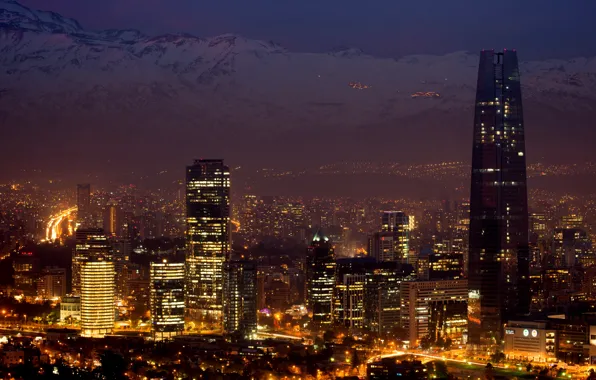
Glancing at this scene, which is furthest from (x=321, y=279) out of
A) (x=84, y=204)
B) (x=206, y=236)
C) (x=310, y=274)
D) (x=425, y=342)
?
(x=84, y=204)

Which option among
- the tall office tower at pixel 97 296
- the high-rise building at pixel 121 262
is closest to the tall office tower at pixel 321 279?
the high-rise building at pixel 121 262

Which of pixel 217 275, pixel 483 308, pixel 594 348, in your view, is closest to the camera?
pixel 594 348

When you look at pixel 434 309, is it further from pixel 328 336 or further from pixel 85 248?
pixel 85 248

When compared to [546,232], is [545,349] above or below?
below

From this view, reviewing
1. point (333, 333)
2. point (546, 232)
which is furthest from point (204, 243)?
point (546, 232)

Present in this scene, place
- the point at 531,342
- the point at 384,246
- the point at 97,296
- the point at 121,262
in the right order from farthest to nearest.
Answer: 1. the point at 384,246
2. the point at 121,262
3. the point at 97,296
4. the point at 531,342

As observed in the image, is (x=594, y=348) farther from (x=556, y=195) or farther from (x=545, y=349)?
(x=556, y=195)

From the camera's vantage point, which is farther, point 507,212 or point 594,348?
point 507,212
